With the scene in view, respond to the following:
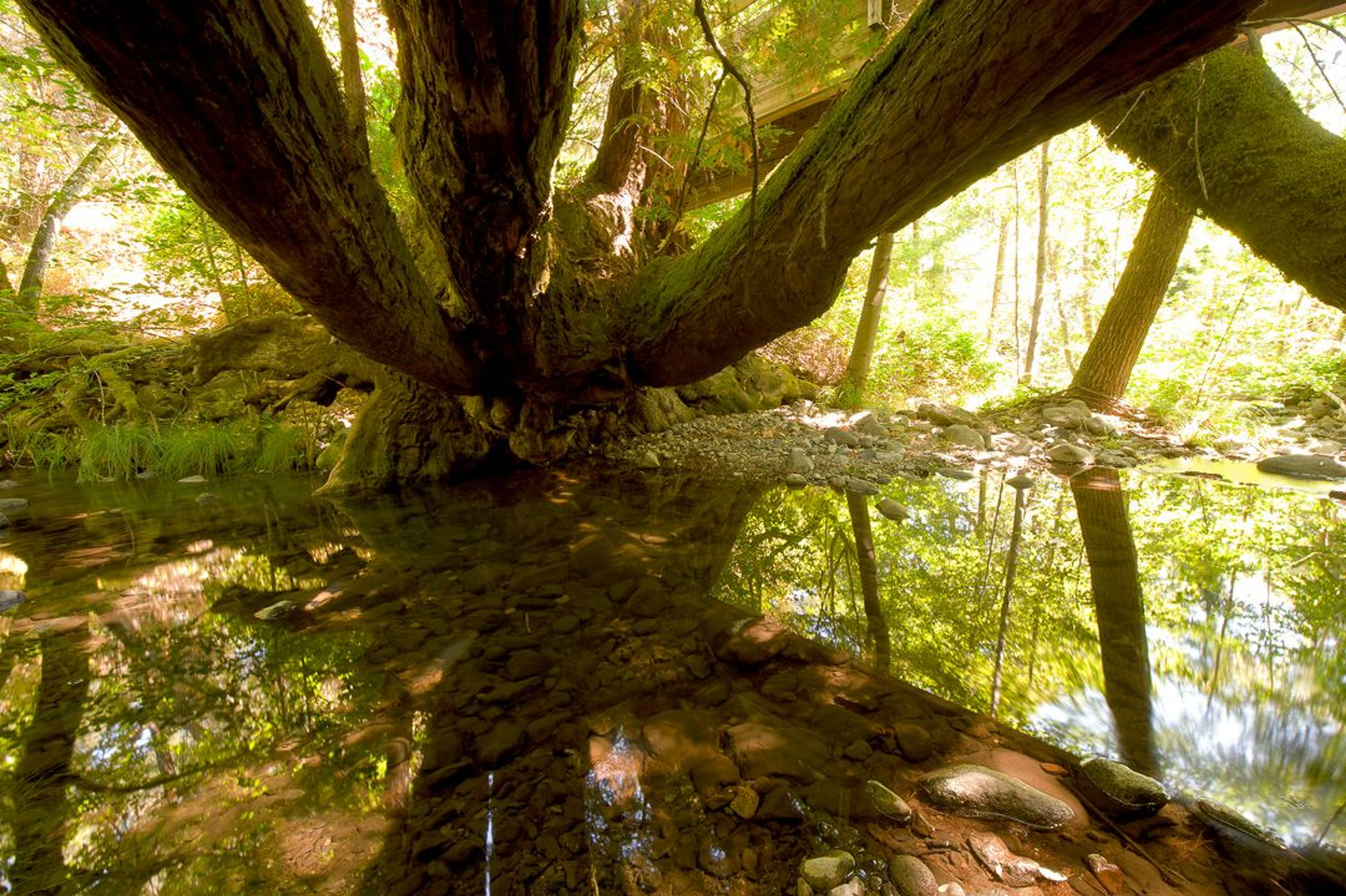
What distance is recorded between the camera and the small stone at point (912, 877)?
969mm

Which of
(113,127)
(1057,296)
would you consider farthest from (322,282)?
(1057,296)

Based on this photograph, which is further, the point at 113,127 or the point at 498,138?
the point at 113,127

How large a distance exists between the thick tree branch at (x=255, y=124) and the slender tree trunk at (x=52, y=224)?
5.71m

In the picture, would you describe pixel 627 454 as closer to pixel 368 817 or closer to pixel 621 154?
pixel 621 154

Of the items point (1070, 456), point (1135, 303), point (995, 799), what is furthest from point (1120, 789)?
point (1135, 303)

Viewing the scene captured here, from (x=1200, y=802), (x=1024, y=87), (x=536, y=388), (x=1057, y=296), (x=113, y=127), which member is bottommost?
(x=1200, y=802)

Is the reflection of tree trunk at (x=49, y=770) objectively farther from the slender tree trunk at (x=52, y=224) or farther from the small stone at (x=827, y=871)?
the slender tree trunk at (x=52, y=224)

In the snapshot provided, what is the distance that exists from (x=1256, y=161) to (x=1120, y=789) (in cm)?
449

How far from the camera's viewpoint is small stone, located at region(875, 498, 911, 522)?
313 cm

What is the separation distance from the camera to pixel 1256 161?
3.42m

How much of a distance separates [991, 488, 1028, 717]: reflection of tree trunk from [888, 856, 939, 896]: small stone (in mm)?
641

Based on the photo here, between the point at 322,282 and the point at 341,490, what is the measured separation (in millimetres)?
2573

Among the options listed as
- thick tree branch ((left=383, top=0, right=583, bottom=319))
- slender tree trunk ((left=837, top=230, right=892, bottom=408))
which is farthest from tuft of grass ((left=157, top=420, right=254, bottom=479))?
slender tree trunk ((left=837, top=230, right=892, bottom=408))

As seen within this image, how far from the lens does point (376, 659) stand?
1.85 meters
